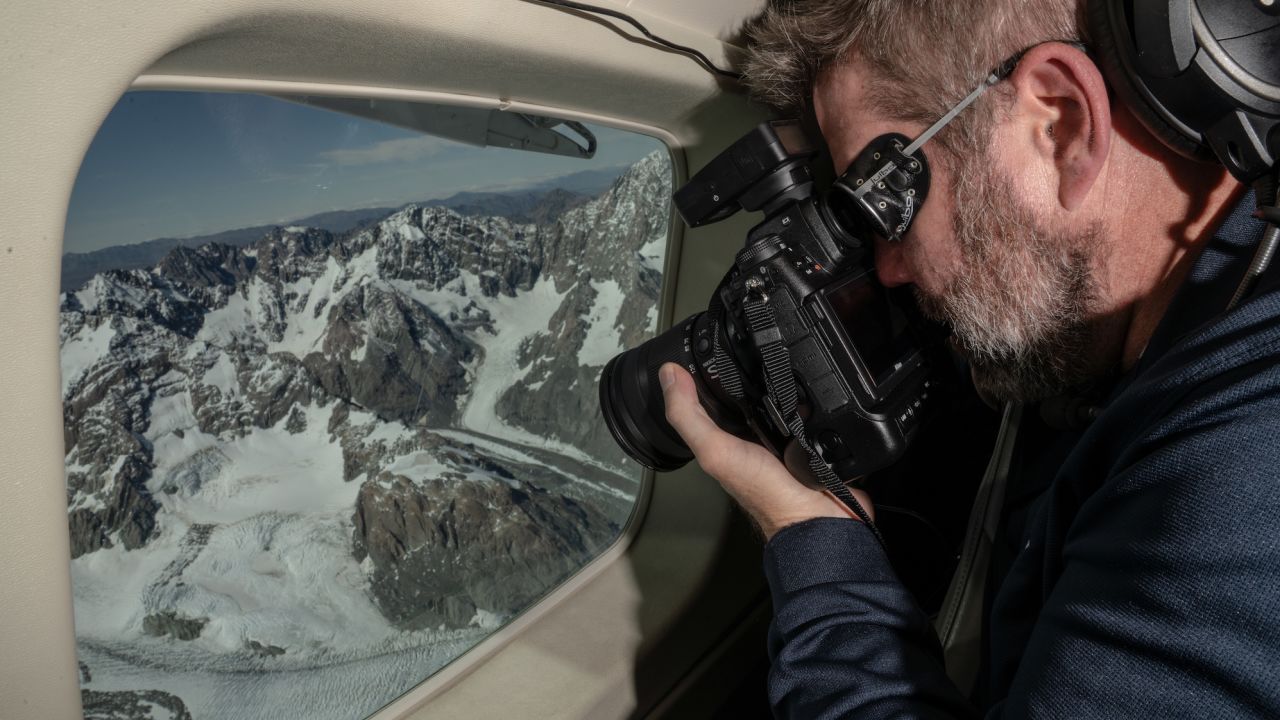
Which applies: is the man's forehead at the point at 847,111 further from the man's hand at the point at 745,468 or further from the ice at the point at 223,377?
the ice at the point at 223,377

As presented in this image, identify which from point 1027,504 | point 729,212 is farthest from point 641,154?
point 1027,504

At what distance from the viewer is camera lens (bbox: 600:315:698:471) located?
1143 mm

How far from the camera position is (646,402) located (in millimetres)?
1163

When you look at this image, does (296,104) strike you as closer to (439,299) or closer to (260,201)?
(260,201)

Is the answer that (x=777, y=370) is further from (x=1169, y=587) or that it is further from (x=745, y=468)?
(x=1169, y=587)

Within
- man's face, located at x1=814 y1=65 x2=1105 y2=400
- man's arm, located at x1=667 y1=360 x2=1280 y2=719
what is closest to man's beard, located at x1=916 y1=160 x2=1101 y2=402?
man's face, located at x1=814 y1=65 x2=1105 y2=400

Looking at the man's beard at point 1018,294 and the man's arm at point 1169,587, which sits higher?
the man's beard at point 1018,294

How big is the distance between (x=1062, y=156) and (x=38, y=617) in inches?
41.9

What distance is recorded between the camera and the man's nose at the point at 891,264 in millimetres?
1012

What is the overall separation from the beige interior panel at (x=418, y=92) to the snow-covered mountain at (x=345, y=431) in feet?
0.37

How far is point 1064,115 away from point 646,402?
65 cm

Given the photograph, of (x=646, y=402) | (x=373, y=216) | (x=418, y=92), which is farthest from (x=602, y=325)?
(x=418, y=92)

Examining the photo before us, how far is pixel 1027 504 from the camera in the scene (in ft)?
3.64

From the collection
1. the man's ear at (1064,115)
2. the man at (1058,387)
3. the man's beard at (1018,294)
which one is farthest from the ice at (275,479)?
the man's ear at (1064,115)
